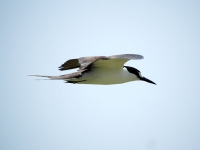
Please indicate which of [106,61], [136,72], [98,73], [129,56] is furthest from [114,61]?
[136,72]

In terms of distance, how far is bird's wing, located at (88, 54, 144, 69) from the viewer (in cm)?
931

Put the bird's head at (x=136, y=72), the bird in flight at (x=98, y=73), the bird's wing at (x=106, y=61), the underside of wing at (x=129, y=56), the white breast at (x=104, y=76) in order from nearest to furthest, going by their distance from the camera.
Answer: the underside of wing at (x=129, y=56)
the bird's wing at (x=106, y=61)
the bird in flight at (x=98, y=73)
the white breast at (x=104, y=76)
the bird's head at (x=136, y=72)

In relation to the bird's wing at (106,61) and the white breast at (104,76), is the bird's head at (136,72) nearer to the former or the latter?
the white breast at (104,76)

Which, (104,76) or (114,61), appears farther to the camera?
(104,76)

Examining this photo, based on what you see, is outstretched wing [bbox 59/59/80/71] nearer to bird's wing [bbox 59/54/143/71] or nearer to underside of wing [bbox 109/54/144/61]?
bird's wing [bbox 59/54/143/71]

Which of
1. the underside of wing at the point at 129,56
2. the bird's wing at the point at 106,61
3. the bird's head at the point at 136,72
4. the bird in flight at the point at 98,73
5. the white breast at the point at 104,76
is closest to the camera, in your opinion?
the underside of wing at the point at 129,56

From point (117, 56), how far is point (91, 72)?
1.76 m

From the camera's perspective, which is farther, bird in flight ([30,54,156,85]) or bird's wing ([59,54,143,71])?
bird in flight ([30,54,156,85])

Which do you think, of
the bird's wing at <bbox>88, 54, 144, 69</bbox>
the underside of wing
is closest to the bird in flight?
the bird's wing at <bbox>88, 54, 144, 69</bbox>

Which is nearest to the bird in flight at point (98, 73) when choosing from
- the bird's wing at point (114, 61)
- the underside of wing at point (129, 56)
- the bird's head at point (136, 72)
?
the bird's wing at point (114, 61)

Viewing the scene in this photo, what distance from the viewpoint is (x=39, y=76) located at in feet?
35.3

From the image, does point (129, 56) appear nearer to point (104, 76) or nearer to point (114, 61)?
point (114, 61)

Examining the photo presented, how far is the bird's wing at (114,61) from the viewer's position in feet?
30.6

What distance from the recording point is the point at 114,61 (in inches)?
400
